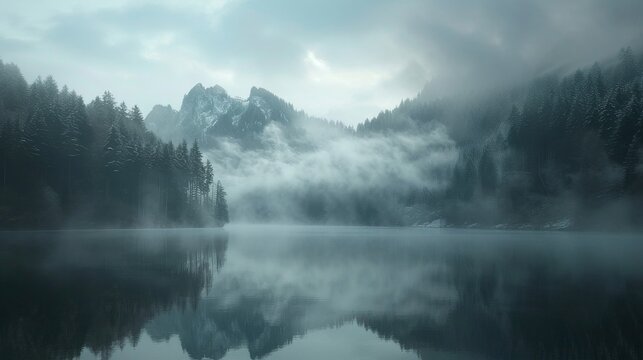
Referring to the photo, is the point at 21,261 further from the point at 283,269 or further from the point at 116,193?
the point at 116,193

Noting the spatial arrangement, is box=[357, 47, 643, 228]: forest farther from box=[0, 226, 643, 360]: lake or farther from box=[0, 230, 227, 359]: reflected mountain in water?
box=[0, 230, 227, 359]: reflected mountain in water

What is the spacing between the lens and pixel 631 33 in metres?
194

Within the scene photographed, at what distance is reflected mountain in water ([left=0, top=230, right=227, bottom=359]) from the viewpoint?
17656 millimetres

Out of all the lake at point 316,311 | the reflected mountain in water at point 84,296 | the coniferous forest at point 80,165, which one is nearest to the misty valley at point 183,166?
the coniferous forest at point 80,165

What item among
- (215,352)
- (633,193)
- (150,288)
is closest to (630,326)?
(215,352)

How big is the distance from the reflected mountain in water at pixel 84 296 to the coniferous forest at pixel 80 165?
165 ft

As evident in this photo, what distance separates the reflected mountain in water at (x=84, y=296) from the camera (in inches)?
695

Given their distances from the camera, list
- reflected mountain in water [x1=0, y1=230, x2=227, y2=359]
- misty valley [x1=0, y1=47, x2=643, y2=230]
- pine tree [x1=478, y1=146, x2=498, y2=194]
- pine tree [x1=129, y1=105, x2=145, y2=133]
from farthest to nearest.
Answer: pine tree [x1=478, y1=146, x2=498, y2=194] → pine tree [x1=129, y1=105, x2=145, y2=133] → misty valley [x1=0, y1=47, x2=643, y2=230] → reflected mountain in water [x1=0, y1=230, x2=227, y2=359]

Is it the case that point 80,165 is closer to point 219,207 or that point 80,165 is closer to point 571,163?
point 219,207

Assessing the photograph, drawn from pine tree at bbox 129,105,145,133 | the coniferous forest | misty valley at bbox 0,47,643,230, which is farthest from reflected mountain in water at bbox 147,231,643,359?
pine tree at bbox 129,105,145,133

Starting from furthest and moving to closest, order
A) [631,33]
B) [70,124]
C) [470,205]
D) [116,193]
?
1. [631,33]
2. [470,205]
3. [116,193]
4. [70,124]

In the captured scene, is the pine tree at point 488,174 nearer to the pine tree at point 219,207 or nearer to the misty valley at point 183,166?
the misty valley at point 183,166

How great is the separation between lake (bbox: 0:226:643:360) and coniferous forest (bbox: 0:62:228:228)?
5704cm

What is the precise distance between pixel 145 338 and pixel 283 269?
69.3ft
